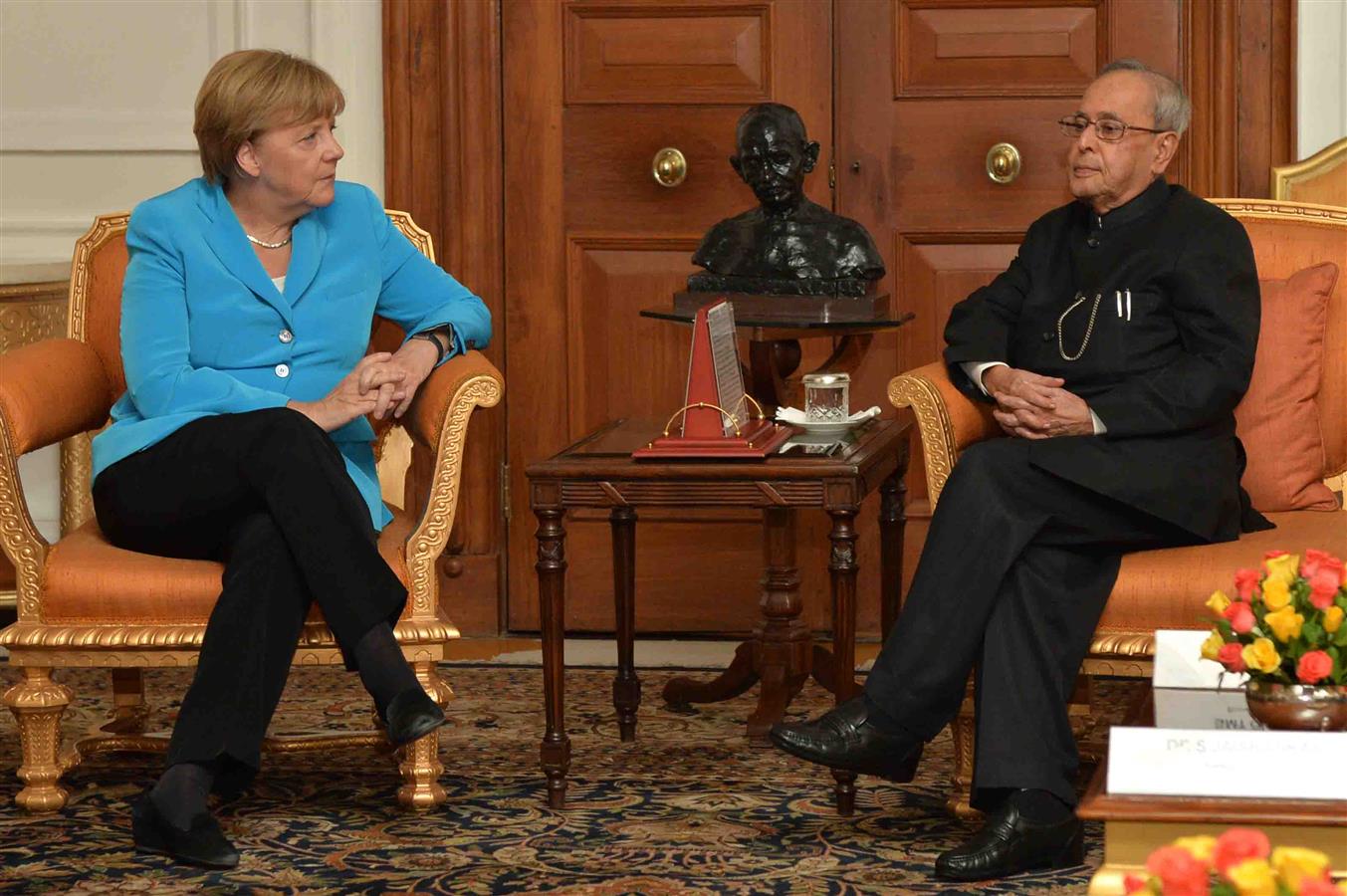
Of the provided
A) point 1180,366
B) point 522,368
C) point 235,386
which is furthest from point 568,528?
point 1180,366

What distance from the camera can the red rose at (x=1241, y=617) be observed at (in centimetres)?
211

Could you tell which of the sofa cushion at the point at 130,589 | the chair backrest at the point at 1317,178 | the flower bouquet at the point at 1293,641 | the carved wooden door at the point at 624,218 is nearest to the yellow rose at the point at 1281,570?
the flower bouquet at the point at 1293,641

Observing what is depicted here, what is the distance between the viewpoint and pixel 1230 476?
3.04 m

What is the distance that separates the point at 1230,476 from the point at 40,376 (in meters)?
1.93

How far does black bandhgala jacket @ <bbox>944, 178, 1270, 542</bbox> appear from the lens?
2957 millimetres

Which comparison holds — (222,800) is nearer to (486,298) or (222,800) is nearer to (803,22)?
(486,298)

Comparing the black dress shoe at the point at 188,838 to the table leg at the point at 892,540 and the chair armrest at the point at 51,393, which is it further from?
the table leg at the point at 892,540

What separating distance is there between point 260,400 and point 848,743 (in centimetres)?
109

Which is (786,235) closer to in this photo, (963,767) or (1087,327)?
(1087,327)

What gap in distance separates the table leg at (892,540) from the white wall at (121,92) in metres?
1.52

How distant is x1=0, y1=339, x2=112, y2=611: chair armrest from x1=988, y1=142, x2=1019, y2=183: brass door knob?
1.94 m

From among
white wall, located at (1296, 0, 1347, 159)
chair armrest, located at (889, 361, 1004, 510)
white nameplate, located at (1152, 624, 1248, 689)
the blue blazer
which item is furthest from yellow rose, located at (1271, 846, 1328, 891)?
white wall, located at (1296, 0, 1347, 159)

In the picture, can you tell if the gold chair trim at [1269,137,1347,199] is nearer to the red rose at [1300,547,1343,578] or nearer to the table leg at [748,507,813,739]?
the table leg at [748,507,813,739]

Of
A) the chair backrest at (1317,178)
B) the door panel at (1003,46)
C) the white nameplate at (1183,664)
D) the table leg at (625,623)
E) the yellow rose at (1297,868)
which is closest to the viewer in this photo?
the yellow rose at (1297,868)
